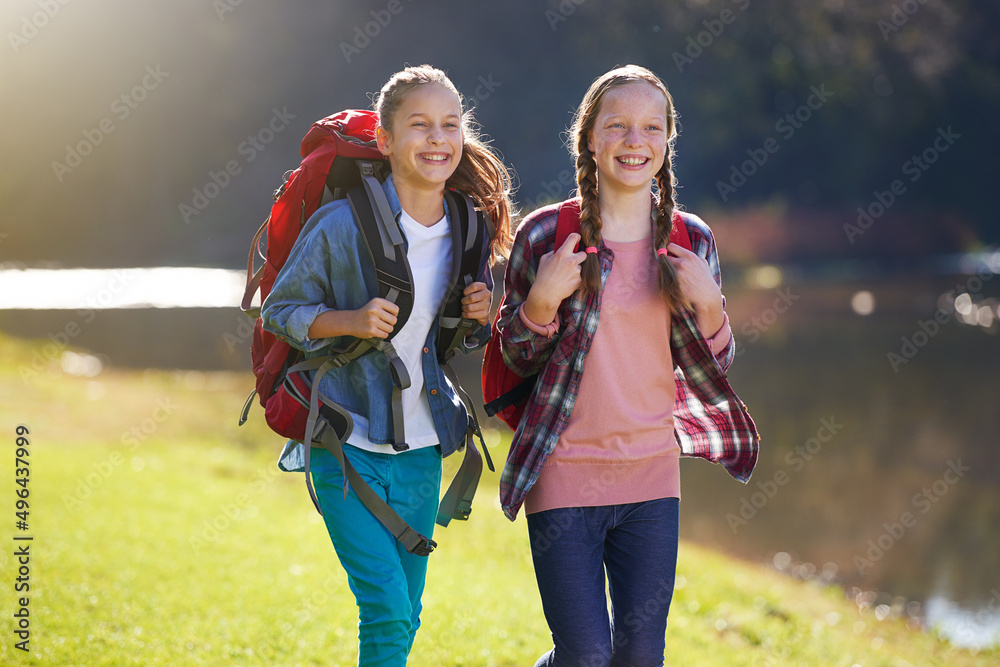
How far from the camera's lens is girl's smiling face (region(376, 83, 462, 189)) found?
2662 millimetres

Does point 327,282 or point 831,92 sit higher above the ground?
point 831,92

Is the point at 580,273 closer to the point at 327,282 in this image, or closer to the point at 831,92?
the point at 327,282

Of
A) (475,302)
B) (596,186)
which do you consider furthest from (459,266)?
(596,186)

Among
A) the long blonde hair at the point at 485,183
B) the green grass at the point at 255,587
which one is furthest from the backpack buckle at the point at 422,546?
the green grass at the point at 255,587

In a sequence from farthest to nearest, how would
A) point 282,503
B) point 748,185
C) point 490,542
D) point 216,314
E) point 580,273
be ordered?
point 748,185
point 216,314
point 282,503
point 490,542
point 580,273

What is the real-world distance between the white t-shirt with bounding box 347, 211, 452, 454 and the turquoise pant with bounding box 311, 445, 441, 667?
0.08 metres

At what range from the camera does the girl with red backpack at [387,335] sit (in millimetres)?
2553

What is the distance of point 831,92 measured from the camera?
43281 mm

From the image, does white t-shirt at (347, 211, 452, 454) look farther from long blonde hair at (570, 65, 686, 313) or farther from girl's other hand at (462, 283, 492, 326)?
long blonde hair at (570, 65, 686, 313)

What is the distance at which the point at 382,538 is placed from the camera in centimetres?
262

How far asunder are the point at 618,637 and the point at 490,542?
14.3 ft

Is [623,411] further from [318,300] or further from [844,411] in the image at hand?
[844,411]

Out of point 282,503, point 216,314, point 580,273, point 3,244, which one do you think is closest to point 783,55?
point 216,314

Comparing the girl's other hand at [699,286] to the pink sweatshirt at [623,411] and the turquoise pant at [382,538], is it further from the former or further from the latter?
the turquoise pant at [382,538]
